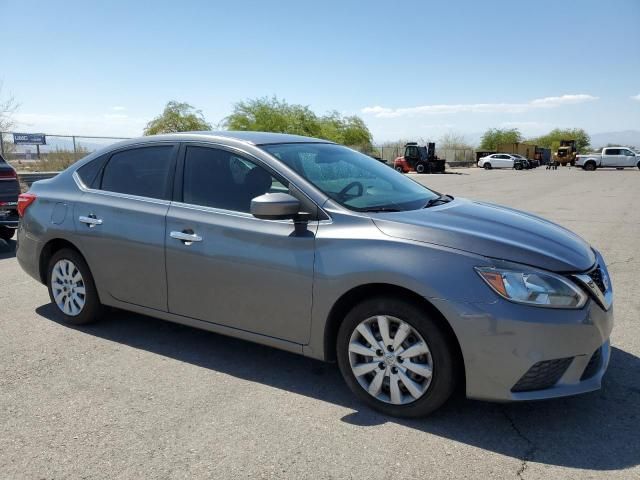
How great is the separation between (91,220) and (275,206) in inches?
75.4

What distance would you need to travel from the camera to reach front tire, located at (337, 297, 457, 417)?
9.71 ft

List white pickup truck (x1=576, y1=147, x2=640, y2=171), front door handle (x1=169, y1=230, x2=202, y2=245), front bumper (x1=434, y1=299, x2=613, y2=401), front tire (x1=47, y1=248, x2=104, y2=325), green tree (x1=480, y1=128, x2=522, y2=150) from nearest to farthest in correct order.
Answer: front bumper (x1=434, y1=299, x2=613, y2=401) < front door handle (x1=169, y1=230, x2=202, y2=245) < front tire (x1=47, y1=248, x2=104, y2=325) < white pickup truck (x1=576, y1=147, x2=640, y2=171) < green tree (x1=480, y1=128, x2=522, y2=150)

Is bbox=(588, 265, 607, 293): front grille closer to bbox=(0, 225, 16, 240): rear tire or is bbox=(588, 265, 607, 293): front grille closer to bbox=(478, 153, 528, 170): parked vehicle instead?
bbox=(0, 225, 16, 240): rear tire

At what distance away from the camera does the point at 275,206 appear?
10.7 ft

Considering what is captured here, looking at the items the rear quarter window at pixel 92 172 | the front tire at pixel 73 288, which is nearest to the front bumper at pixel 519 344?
the front tire at pixel 73 288

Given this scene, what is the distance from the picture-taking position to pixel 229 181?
12.5 ft

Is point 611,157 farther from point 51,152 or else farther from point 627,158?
point 51,152

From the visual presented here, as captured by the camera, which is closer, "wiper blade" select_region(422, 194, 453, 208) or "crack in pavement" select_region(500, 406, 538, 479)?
"crack in pavement" select_region(500, 406, 538, 479)

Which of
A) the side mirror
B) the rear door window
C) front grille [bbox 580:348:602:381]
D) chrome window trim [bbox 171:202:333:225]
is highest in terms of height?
the rear door window

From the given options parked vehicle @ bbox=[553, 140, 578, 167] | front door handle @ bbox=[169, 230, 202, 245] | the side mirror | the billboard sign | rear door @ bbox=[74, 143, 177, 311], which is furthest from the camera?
parked vehicle @ bbox=[553, 140, 578, 167]

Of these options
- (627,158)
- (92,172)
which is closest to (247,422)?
(92,172)

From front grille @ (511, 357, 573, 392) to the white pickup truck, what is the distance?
48965 millimetres

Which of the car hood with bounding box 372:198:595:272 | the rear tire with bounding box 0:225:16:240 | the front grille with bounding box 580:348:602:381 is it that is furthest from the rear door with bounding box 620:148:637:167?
the front grille with bounding box 580:348:602:381

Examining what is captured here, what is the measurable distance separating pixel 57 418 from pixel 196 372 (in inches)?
36.8
